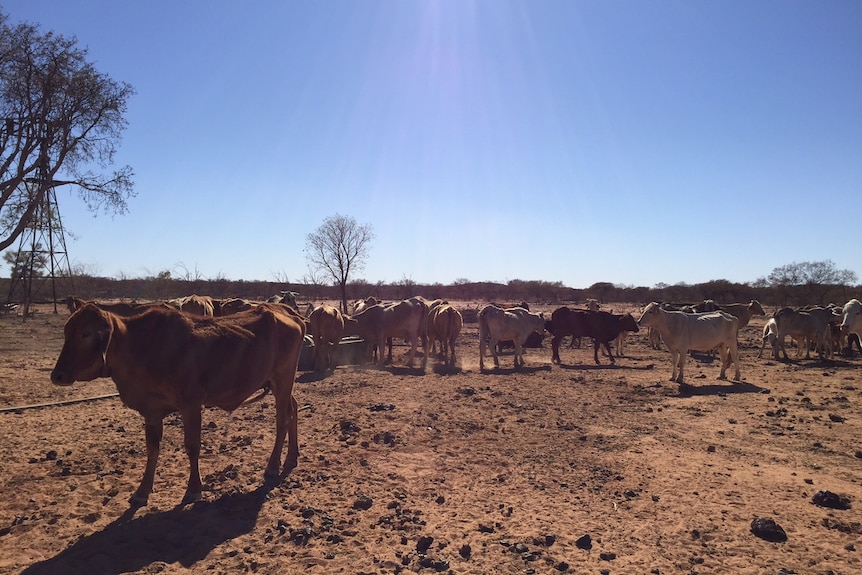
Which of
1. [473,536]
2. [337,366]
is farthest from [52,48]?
[473,536]

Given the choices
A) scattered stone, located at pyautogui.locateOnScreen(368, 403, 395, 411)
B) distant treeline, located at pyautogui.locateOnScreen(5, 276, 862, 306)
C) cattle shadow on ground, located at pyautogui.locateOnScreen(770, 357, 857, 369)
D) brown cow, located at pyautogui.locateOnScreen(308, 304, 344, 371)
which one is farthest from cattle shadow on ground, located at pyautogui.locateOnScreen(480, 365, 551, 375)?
distant treeline, located at pyautogui.locateOnScreen(5, 276, 862, 306)

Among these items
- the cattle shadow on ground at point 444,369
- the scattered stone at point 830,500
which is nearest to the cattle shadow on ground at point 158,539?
the scattered stone at point 830,500

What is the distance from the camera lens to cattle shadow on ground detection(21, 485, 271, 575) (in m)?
4.31

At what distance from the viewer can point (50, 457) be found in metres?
6.88

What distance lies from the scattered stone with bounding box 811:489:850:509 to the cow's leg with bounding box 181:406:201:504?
689cm

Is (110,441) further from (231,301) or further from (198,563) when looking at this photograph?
(231,301)

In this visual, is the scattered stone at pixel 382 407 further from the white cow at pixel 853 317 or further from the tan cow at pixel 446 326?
the white cow at pixel 853 317

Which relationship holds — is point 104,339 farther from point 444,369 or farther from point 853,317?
point 853,317

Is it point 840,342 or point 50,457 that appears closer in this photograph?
point 50,457

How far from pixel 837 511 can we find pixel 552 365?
12337 mm

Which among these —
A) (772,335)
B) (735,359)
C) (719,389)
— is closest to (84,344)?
(719,389)

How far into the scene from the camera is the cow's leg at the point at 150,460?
5.56 meters

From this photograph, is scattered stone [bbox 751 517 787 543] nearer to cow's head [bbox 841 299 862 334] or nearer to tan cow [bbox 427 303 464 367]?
tan cow [bbox 427 303 464 367]

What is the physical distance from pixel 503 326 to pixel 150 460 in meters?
12.8
